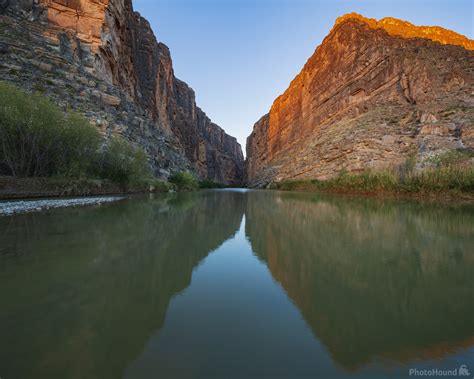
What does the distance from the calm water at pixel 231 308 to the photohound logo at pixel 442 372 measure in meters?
0.03

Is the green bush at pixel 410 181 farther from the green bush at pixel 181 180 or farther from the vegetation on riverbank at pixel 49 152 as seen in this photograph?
the vegetation on riverbank at pixel 49 152

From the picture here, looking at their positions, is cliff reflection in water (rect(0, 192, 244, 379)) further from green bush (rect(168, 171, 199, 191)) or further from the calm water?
green bush (rect(168, 171, 199, 191))

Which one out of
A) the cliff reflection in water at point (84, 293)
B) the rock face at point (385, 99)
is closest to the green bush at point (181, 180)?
the rock face at point (385, 99)

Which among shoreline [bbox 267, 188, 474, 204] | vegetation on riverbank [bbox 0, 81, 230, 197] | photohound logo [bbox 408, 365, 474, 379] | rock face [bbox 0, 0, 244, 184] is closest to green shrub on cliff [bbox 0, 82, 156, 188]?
vegetation on riverbank [bbox 0, 81, 230, 197]

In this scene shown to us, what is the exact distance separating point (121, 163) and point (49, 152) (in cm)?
474

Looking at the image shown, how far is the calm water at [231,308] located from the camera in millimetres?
1505

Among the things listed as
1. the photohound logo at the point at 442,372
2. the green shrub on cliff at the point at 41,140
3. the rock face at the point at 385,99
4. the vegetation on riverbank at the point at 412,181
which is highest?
the rock face at the point at 385,99

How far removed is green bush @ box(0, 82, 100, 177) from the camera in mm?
11234

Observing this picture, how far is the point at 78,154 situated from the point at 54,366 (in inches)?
625

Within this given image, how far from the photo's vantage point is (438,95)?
2356cm

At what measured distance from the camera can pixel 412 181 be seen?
1599 cm

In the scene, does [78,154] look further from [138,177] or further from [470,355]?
[470,355]

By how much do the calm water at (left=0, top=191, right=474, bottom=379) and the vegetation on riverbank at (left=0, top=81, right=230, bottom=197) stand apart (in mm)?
9948

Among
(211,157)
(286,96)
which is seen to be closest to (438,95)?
(286,96)
